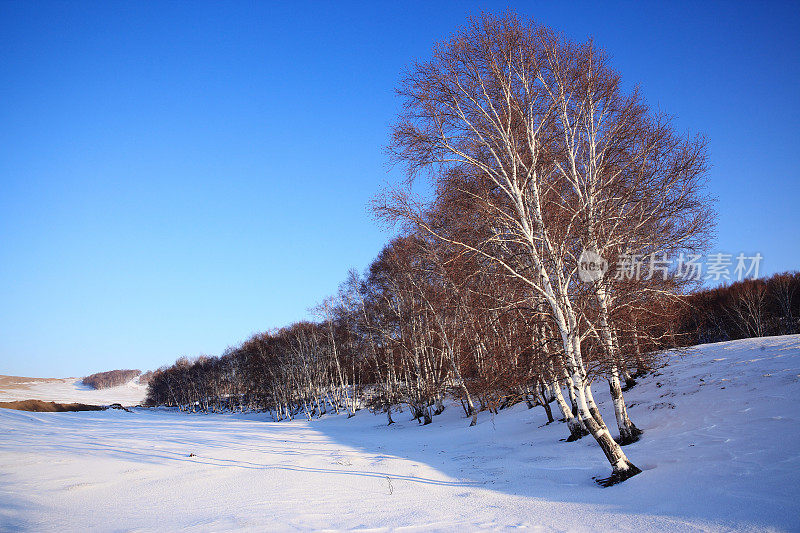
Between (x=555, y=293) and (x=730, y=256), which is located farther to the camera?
(x=730, y=256)

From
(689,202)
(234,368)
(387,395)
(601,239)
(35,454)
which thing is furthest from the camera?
(234,368)

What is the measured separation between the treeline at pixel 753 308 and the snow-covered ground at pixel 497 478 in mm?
33177

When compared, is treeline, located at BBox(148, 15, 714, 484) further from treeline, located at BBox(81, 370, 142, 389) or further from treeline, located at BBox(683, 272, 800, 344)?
treeline, located at BBox(81, 370, 142, 389)

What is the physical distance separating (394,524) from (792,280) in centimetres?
5970

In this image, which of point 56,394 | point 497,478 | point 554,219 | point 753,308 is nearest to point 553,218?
point 554,219

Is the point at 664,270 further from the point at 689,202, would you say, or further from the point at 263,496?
the point at 263,496

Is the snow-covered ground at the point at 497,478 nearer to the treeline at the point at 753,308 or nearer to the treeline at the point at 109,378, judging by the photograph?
the treeline at the point at 753,308

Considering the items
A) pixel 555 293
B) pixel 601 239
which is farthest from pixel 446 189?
pixel 601 239

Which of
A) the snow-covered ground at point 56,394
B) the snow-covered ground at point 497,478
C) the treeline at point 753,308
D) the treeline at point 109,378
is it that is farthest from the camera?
the treeline at point 109,378

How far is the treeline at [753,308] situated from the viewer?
127ft

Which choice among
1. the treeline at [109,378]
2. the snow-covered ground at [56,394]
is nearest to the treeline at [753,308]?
the snow-covered ground at [56,394]

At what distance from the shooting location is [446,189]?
880cm

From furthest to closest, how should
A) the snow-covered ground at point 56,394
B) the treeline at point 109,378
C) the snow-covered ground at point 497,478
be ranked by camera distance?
the treeline at point 109,378 < the snow-covered ground at point 56,394 < the snow-covered ground at point 497,478

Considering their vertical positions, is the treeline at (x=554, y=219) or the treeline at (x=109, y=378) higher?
the treeline at (x=554, y=219)
